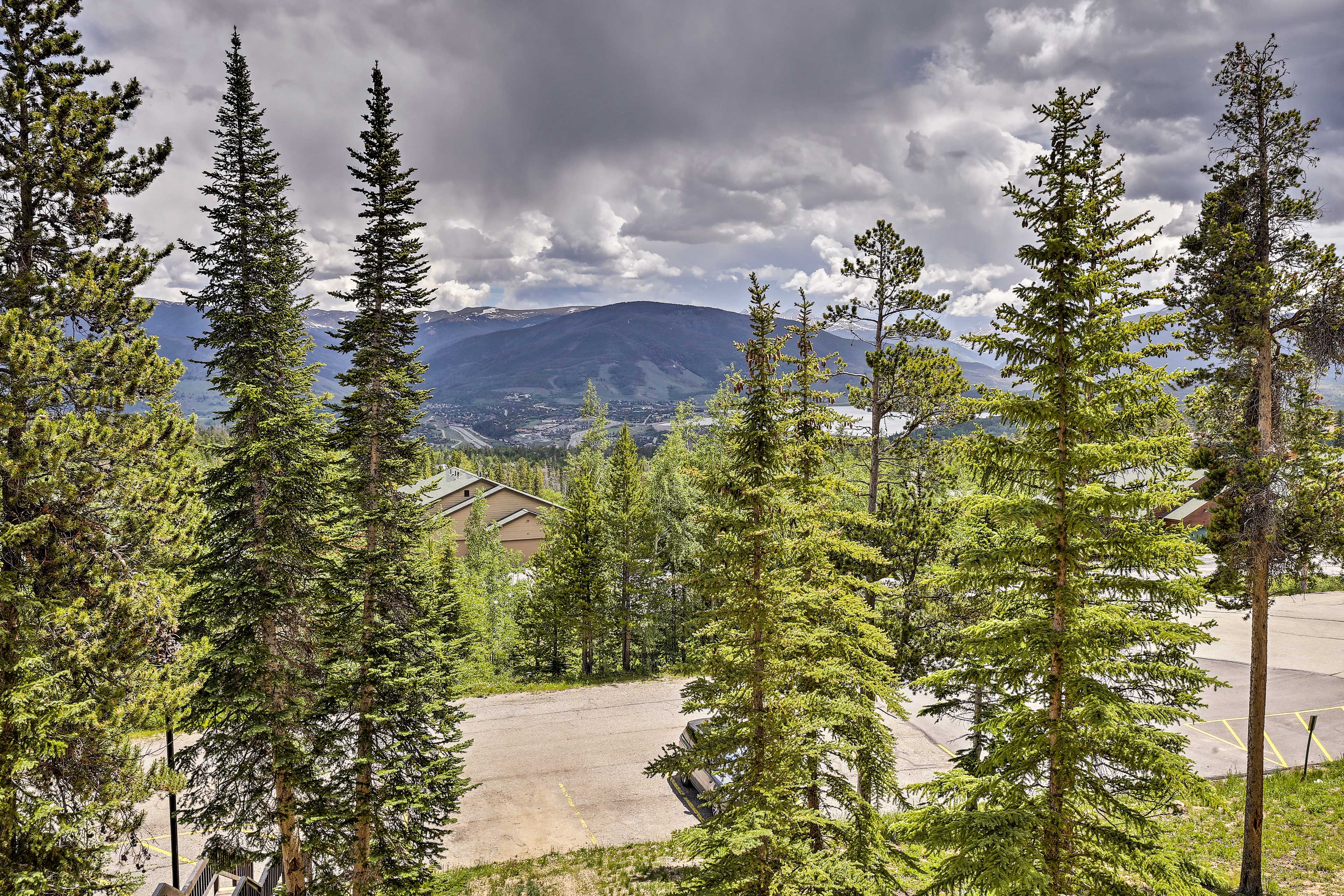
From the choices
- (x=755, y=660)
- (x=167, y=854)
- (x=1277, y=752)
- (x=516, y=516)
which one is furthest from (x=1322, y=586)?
(x=516, y=516)

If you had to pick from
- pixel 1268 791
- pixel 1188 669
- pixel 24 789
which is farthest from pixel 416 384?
pixel 1268 791

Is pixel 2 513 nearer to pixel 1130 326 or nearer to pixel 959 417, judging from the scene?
pixel 1130 326

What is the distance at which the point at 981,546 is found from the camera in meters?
7.97

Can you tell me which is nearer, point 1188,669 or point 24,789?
point 1188,669

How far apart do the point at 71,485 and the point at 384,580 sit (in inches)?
199

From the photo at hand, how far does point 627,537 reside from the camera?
1268 inches

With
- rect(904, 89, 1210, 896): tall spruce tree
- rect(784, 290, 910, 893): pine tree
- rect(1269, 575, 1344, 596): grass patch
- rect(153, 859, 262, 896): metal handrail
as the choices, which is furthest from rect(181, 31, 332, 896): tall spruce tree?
rect(1269, 575, 1344, 596): grass patch

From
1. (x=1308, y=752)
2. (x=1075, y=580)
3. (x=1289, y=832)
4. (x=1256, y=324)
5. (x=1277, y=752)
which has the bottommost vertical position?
(x=1277, y=752)

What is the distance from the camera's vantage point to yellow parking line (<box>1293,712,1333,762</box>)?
18234mm

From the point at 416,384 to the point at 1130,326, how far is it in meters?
12.3

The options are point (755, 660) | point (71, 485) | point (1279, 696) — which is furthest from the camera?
point (1279, 696)

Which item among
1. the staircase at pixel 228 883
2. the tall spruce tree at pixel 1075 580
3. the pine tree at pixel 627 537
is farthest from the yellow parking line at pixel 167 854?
the tall spruce tree at pixel 1075 580

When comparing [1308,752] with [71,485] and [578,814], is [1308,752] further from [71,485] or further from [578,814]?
[71,485]

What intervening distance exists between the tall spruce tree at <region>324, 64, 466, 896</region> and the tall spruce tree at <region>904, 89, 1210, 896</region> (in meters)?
10.1
